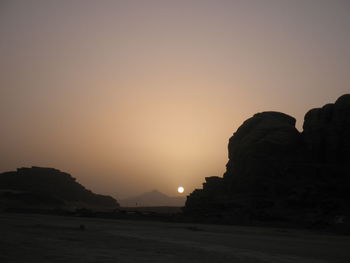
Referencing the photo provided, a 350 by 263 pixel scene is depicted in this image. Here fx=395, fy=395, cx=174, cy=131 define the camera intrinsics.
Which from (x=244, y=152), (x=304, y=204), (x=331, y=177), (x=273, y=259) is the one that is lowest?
(x=273, y=259)

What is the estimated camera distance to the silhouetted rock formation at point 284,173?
182 ft

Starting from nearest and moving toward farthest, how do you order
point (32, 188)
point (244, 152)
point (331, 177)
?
point (331, 177) < point (244, 152) < point (32, 188)

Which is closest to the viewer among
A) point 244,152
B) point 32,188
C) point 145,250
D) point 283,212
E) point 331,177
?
point 145,250

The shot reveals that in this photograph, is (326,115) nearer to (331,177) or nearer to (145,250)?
(331,177)

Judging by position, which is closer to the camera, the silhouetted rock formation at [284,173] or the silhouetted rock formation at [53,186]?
the silhouetted rock formation at [284,173]

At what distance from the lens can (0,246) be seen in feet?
70.1

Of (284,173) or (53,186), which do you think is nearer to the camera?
(284,173)

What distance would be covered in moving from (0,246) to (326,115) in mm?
62648

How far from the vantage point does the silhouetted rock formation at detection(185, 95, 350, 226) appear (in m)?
55.6

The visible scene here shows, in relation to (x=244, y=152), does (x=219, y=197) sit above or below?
below

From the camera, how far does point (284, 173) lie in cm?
6328

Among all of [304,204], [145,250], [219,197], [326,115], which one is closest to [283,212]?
[304,204]

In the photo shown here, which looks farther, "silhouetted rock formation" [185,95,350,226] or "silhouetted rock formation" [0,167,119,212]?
"silhouetted rock formation" [0,167,119,212]

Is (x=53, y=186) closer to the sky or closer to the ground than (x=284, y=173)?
closer to the sky
